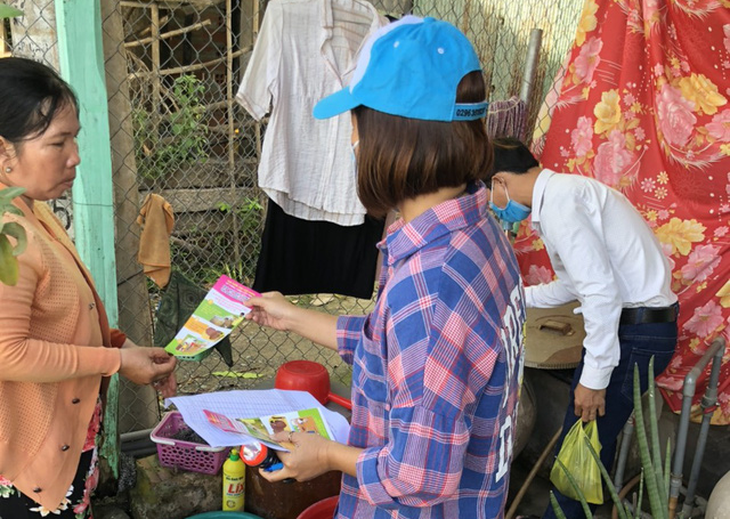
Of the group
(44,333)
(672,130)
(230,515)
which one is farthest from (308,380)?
(672,130)

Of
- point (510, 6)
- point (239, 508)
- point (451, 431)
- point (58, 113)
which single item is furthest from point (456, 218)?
point (510, 6)

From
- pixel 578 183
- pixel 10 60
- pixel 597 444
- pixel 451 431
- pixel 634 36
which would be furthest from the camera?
pixel 634 36

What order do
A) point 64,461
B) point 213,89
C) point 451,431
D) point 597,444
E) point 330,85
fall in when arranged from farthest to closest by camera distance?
1. point 213,89
2. point 330,85
3. point 597,444
4. point 64,461
5. point 451,431

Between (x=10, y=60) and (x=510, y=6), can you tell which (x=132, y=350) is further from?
(x=510, y=6)

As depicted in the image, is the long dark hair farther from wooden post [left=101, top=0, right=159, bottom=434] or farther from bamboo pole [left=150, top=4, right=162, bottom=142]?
bamboo pole [left=150, top=4, right=162, bottom=142]

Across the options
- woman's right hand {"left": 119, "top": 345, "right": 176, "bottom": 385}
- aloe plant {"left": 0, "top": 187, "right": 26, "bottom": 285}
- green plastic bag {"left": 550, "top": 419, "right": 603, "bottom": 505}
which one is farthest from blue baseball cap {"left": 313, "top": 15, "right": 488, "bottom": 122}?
green plastic bag {"left": 550, "top": 419, "right": 603, "bottom": 505}

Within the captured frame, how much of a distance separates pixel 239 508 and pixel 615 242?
177 centimetres

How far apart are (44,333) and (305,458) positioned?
797mm

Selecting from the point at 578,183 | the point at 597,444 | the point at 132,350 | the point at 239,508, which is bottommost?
the point at 239,508

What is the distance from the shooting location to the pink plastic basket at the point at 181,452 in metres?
2.52

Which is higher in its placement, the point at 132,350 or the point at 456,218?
the point at 456,218

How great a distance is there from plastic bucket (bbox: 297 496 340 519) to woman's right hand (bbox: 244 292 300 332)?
0.84 m

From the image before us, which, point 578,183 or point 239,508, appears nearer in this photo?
point 578,183

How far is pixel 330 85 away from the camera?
2656 mm
